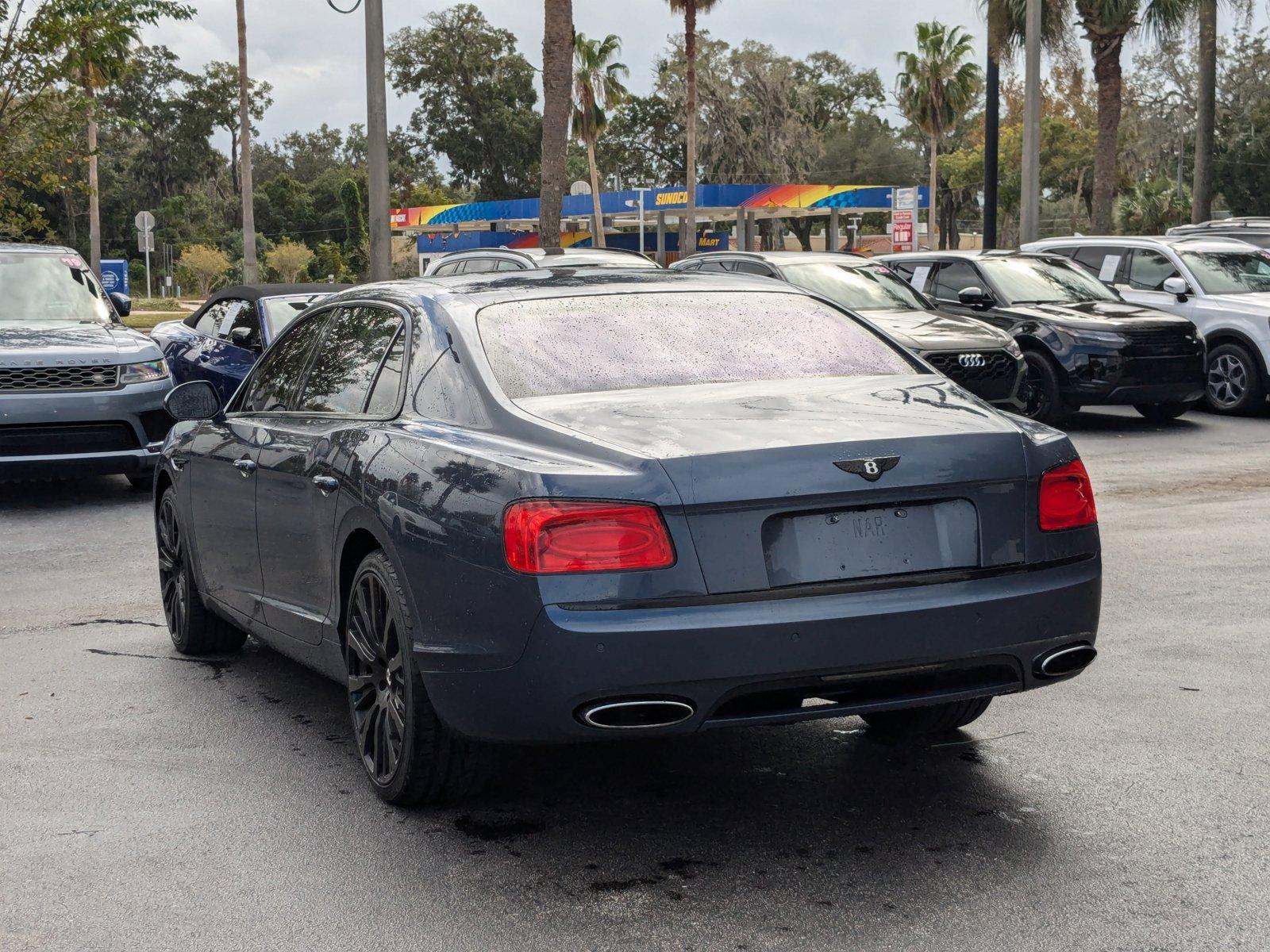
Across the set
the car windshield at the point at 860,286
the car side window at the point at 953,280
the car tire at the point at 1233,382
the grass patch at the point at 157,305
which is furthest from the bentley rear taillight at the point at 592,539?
the grass patch at the point at 157,305

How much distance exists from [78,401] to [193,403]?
5.00 metres

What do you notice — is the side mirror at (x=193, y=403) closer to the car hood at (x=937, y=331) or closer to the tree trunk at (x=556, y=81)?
the car hood at (x=937, y=331)

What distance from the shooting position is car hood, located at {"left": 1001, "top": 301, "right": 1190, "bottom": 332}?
14.7 metres

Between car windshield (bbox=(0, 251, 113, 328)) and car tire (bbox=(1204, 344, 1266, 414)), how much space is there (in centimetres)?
1077

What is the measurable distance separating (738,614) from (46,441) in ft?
27.0

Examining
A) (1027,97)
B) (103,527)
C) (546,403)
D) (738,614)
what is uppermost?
(1027,97)

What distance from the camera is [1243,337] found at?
15992 mm

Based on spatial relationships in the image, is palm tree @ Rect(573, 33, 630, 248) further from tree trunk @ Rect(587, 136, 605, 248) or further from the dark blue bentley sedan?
the dark blue bentley sedan

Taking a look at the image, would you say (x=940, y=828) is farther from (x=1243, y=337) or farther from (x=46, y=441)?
(x=1243, y=337)

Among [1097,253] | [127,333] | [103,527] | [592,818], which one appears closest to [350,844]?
[592,818]

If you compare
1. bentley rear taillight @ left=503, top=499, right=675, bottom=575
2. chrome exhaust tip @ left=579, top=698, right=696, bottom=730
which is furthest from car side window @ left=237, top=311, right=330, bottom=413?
chrome exhaust tip @ left=579, top=698, right=696, bottom=730

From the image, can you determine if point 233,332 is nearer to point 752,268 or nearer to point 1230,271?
point 752,268

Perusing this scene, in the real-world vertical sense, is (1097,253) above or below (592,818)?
above

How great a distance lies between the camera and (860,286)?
1485 centimetres
